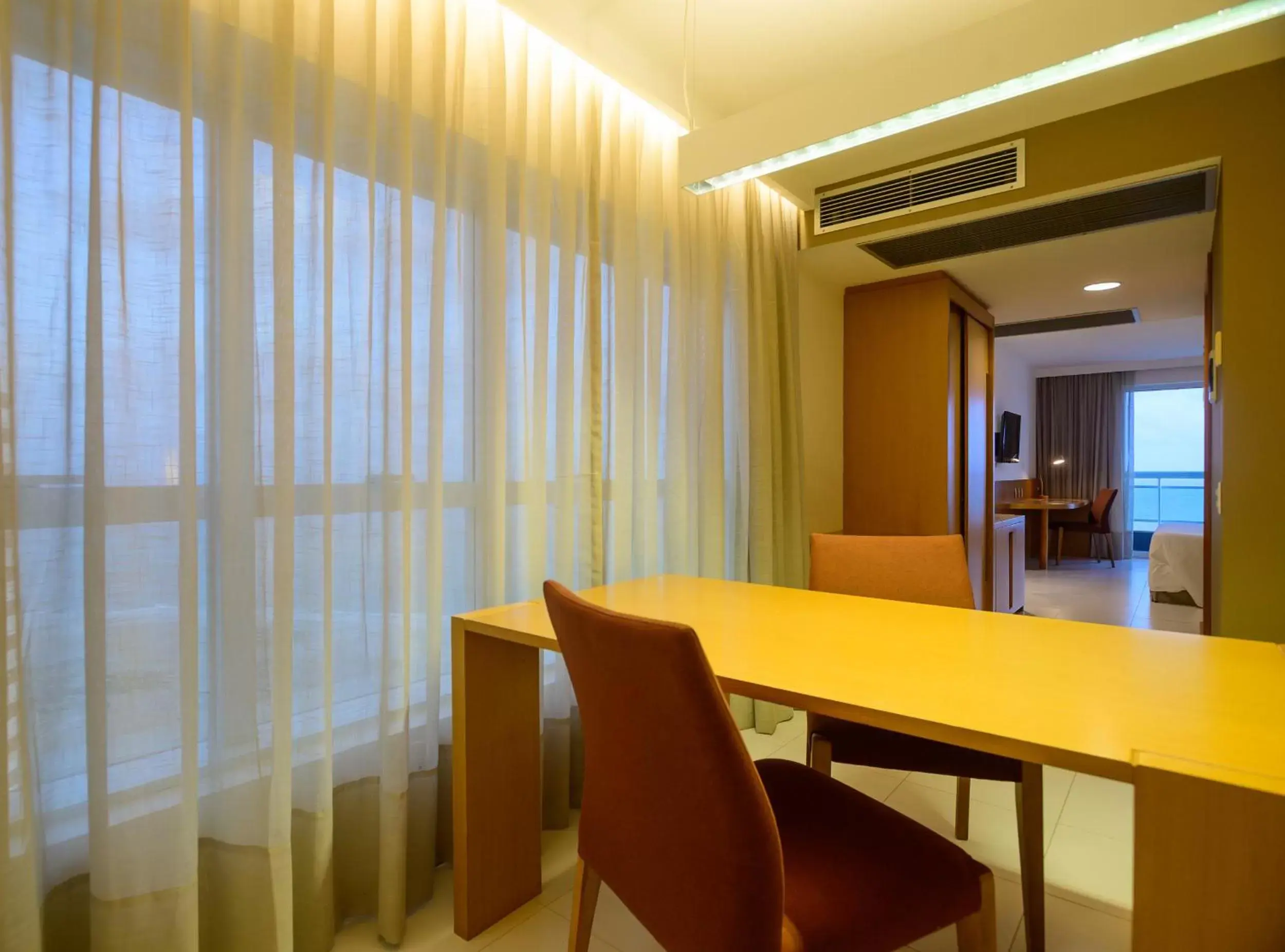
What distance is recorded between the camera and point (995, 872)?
5.95 feet

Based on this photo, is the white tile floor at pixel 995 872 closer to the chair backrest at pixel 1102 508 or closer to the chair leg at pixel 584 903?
the chair leg at pixel 584 903

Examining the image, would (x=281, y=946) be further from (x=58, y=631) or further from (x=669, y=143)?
(x=669, y=143)

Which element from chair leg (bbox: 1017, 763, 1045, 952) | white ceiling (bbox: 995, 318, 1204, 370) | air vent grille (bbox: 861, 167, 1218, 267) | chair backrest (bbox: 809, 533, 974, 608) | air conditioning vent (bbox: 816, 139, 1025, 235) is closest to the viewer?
chair leg (bbox: 1017, 763, 1045, 952)

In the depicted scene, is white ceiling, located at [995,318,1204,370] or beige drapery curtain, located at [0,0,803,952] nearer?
beige drapery curtain, located at [0,0,803,952]

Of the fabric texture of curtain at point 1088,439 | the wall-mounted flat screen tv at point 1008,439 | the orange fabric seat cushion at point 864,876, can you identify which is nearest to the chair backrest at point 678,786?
the orange fabric seat cushion at point 864,876

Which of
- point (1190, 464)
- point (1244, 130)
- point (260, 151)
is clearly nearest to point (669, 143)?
point (260, 151)

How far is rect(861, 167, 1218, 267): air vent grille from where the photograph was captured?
8.07ft

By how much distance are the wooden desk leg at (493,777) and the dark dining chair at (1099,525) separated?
26.9 feet

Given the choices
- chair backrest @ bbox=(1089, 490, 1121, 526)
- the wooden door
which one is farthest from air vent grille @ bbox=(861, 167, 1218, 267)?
chair backrest @ bbox=(1089, 490, 1121, 526)

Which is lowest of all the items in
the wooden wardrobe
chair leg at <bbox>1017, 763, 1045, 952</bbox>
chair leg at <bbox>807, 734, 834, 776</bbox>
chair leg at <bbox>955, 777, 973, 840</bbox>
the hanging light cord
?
chair leg at <bbox>955, 777, 973, 840</bbox>

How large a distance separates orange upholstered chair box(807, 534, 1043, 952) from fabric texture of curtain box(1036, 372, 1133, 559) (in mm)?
8063

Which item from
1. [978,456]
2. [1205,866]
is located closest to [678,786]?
[1205,866]

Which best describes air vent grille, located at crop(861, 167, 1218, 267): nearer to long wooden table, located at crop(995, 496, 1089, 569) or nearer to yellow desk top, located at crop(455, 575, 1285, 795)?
yellow desk top, located at crop(455, 575, 1285, 795)

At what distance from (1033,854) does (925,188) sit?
8.18 feet
